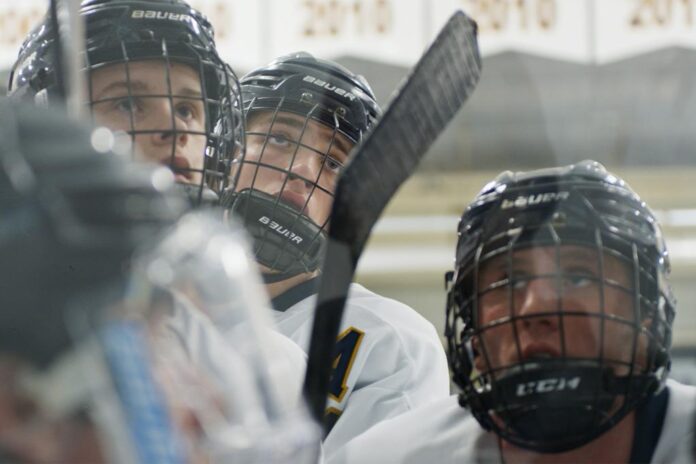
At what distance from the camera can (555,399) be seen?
1.22m

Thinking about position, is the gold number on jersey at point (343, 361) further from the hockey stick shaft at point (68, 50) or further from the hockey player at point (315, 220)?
the hockey stick shaft at point (68, 50)

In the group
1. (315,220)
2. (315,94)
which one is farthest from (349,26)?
(315,220)

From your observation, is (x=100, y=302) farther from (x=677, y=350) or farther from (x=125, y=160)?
(x=677, y=350)

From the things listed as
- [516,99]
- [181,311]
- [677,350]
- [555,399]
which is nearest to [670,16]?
[516,99]

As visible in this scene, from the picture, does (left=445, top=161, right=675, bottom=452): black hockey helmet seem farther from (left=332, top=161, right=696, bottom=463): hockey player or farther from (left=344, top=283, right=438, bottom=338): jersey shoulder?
(left=344, top=283, right=438, bottom=338): jersey shoulder

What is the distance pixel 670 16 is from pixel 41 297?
339 cm

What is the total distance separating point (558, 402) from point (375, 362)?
2.19ft

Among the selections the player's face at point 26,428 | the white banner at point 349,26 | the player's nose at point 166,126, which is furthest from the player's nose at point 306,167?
the white banner at point 349,26

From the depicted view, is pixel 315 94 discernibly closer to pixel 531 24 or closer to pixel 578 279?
pixel 578 279

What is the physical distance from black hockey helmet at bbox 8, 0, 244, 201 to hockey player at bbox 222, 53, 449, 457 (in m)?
0.31

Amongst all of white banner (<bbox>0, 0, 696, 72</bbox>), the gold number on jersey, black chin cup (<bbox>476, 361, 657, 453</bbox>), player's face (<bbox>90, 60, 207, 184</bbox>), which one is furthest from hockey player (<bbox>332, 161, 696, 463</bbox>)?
white banner (<bbox>0, 0, 696, 72</bbox>)

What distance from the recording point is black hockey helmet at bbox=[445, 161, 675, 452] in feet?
4.01

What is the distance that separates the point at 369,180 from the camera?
1.04m

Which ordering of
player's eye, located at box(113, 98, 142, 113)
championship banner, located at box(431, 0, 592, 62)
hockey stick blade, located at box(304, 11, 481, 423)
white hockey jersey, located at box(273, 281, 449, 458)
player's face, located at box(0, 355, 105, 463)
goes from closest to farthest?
player's face, located at box(0, 355, 105, 463), hockey stick blade, located at box(304, 11, 481, 423), player's eye, located at box(113, 98, 142, 113), white hockey jersey, located at box(273, 281, 449, 458), championship banner, located at box(431, 0, 592, 62)
